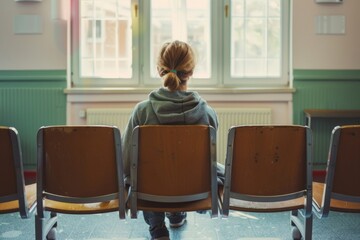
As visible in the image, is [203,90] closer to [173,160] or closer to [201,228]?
[201,228]

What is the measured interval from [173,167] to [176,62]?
58 cm

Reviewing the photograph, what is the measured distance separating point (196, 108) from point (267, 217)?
1.16 meters

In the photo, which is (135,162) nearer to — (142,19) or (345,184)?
(345,184)

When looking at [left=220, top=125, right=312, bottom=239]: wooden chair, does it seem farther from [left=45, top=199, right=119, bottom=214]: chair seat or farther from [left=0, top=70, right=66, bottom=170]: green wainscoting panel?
[left=0, top=70, right=66, bottom=170]: green wainscoting panel

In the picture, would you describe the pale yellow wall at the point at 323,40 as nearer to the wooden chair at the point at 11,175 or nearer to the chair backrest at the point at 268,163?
the chair backrest at the point at 268,163

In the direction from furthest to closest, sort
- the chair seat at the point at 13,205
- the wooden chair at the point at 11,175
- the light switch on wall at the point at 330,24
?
the light switch on wall at the point at 330,24, the chair seat at the point at 13,205, the wooden chair at the point at 11,175

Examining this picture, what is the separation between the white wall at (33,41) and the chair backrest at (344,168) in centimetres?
274

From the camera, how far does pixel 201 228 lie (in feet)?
8.55

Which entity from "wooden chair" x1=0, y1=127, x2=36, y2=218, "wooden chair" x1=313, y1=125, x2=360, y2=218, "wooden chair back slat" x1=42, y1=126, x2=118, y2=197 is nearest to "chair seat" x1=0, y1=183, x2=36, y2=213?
"wooden chair" x1=0, y1=127, x2=36, y2=218

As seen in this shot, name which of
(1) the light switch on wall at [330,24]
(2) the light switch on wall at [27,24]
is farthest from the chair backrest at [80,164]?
(1) the light switch on wall at [330,24]

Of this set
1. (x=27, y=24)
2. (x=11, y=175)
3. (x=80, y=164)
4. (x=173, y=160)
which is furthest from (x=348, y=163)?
(x=27, y=24)

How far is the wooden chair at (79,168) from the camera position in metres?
1.69

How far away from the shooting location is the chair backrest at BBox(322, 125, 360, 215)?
1690mm

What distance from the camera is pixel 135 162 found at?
172 centimetres
